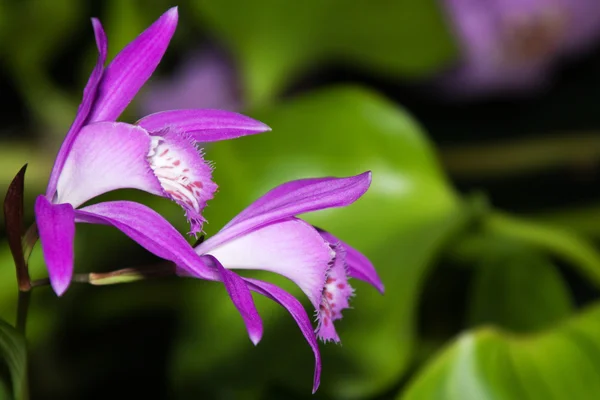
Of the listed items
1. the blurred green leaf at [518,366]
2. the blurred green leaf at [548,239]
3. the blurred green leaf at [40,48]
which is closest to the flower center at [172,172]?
the blurred green leaf at [518,366]

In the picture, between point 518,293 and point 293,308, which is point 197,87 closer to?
point 518,293

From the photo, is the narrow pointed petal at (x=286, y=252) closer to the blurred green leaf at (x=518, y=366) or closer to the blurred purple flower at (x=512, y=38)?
the blurred green leaf at (x=518, y=366)

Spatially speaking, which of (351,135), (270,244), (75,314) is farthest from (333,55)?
(270,244)

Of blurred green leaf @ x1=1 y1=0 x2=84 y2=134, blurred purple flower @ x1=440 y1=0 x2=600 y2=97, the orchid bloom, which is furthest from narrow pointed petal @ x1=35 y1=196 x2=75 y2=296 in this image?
blurred purple flower @ x1=440 y1=0 x2=600 y2=97

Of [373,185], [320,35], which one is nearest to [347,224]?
[373,185]

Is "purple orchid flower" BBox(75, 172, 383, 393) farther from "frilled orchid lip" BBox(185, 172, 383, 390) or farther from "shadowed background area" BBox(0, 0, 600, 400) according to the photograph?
"shadowed background area" BBox(0, 0, 600, 400)

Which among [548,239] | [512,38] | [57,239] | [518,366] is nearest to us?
[57,239]

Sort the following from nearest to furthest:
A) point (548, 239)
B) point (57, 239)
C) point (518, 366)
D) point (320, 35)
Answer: point (57, 239)
point (518, 366)
point (548, 239)
point (320, 35)

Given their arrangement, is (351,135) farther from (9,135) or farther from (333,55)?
(9,135)
